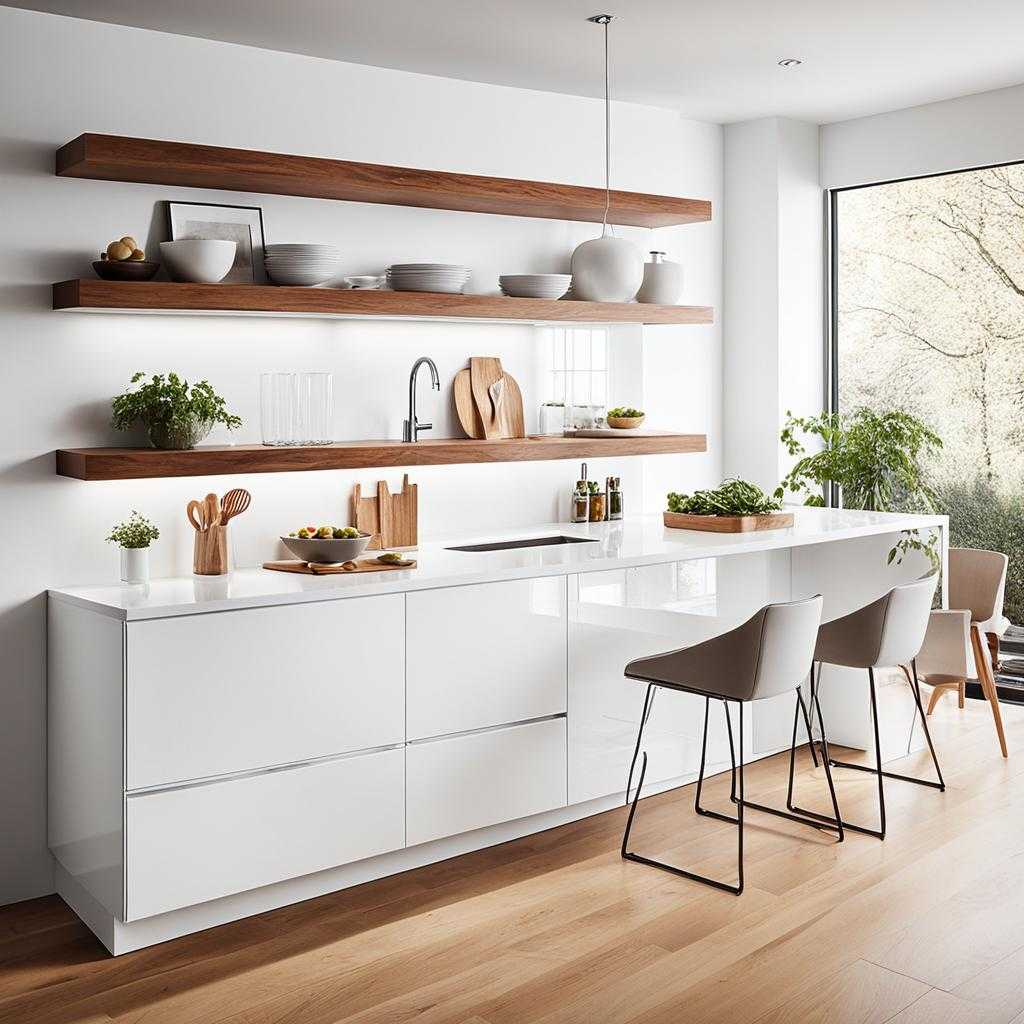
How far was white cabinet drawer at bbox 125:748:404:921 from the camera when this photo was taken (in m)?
3.04

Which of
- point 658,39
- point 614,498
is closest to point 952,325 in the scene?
point 614,498

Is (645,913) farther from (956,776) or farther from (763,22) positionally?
(763,22)

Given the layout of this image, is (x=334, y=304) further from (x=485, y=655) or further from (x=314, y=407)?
(x=485, y=655)

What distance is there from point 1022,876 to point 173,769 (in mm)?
2385

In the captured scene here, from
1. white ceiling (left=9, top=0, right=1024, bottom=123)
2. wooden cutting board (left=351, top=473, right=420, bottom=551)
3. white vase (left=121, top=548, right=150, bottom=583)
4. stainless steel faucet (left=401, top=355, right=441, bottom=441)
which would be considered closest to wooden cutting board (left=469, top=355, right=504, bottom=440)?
stainless steel faucet (left=401, top=355, right=441, bottom=441)

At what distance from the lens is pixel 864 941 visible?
Answer: 10.2 feet

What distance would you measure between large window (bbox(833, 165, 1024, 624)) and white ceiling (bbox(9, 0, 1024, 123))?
1.72 ft

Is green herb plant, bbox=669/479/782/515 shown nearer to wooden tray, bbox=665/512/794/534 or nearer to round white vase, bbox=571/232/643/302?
wooden tray, bbox=665/512/794/534

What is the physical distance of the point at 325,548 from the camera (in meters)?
3.66

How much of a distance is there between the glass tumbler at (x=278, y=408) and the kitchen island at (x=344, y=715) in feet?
1.43

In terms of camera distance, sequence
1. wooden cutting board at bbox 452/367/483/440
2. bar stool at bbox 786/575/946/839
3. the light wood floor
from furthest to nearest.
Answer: wooden cutting board at bbox 452/367/483/440, bar stool at bbox 786/575/946/839, the light wood floor

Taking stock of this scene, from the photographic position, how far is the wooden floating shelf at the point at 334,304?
3338 mm

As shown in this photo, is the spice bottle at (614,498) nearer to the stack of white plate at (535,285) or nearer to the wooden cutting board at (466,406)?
the wooden cutting board at (466,406)

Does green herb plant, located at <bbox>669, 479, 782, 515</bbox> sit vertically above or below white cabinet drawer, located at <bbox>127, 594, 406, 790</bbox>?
above
